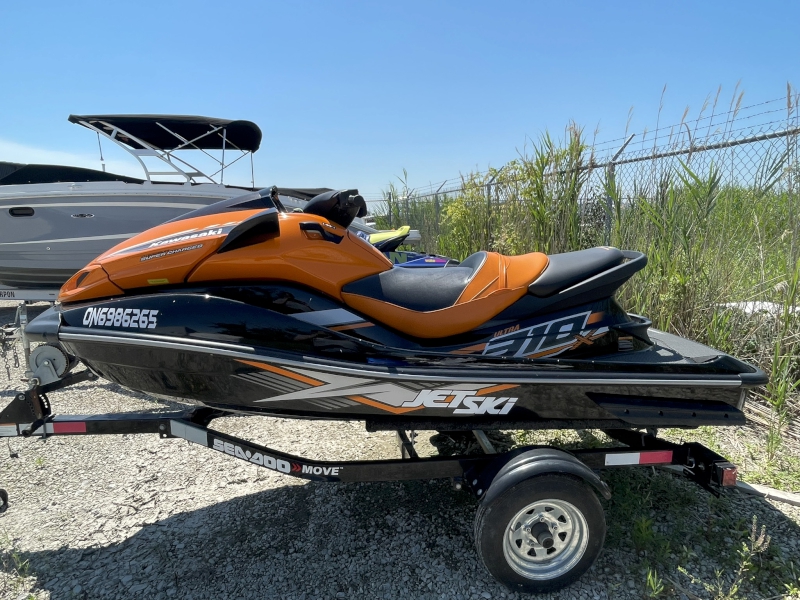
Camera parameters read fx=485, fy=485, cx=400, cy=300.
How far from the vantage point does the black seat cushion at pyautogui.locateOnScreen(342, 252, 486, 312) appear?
1930 mm

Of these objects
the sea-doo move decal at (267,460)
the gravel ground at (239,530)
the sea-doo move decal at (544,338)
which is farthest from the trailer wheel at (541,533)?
the sea-doo move decal at (267,460)

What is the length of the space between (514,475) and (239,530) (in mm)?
1367

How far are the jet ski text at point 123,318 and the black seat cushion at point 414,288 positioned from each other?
0.73m

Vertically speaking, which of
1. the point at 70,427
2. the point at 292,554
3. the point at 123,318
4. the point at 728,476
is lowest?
the point at 292,554

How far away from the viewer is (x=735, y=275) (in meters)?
3.81

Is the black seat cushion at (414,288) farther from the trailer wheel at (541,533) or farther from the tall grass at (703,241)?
the tall grass at (703,241)

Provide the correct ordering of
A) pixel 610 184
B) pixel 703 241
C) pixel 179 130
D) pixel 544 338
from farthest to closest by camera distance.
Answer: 1. pixel 179 130
2. pixel 610 184
3. pixel 703 241
4. pixel 544 338

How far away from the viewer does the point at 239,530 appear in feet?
7.57

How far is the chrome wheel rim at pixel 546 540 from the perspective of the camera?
188cm

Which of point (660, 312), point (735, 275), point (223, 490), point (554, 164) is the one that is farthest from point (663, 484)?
point (554, 164)

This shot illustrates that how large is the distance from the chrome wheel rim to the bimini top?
223 inches

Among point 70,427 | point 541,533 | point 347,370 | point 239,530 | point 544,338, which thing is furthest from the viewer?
point 239,530

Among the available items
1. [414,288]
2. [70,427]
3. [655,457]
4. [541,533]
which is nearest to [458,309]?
[414,288]

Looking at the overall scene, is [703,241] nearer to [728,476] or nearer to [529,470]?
[728,476]
